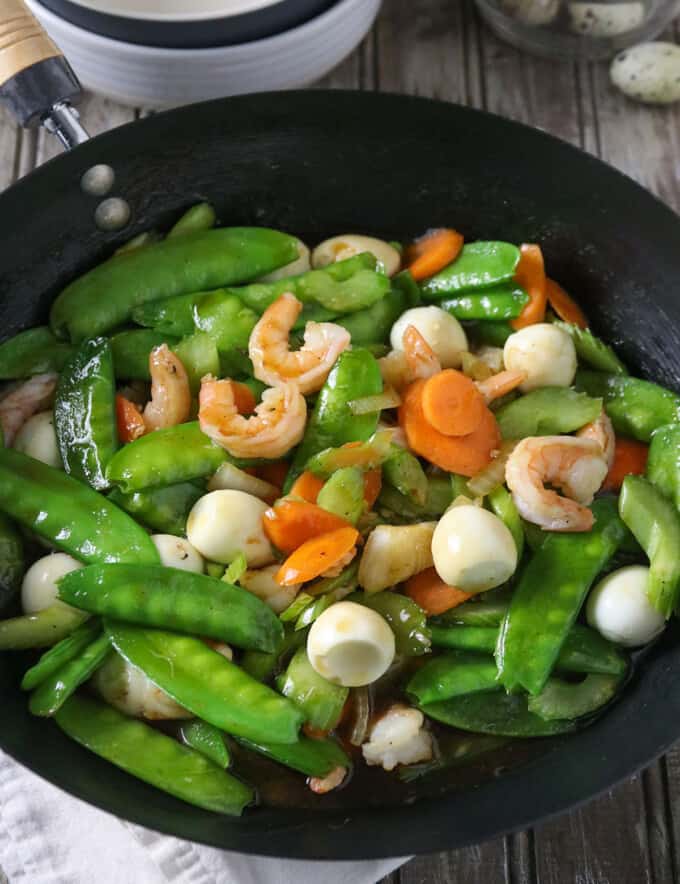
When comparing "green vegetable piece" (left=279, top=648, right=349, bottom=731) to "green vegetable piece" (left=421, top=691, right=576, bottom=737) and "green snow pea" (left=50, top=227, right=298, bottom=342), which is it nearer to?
"green vegetable piece" (left=421, top=691, right=576, bottom=737)

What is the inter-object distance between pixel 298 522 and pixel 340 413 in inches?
8.9

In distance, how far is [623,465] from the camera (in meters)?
2.00

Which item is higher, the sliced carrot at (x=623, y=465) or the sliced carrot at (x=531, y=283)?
the sliced carrot at (x=531, y=283)

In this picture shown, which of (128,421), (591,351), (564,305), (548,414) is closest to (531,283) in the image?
(564,305)

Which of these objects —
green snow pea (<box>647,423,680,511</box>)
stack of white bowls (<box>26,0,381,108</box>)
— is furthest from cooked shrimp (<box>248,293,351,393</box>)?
stack of white bowls (<box>26,0,381,108</box>)

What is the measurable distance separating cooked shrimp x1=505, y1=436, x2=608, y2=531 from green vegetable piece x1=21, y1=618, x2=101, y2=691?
73cm

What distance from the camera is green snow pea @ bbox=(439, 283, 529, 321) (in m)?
2.13

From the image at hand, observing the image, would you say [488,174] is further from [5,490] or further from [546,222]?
[5,490]

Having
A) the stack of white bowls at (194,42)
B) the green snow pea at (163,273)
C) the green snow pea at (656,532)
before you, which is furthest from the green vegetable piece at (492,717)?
the stack of white bowls at (194,42)

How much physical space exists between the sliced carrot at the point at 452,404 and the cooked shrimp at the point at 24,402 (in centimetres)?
70

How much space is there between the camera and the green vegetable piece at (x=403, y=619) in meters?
1.75

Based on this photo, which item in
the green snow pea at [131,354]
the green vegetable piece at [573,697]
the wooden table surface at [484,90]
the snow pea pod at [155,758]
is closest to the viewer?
the snow pea pod at [155,758]

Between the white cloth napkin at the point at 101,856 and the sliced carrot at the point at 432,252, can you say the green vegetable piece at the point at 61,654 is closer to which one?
the white cloth napkin at the point at 101,856

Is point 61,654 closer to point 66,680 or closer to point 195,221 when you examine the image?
point 66,680
